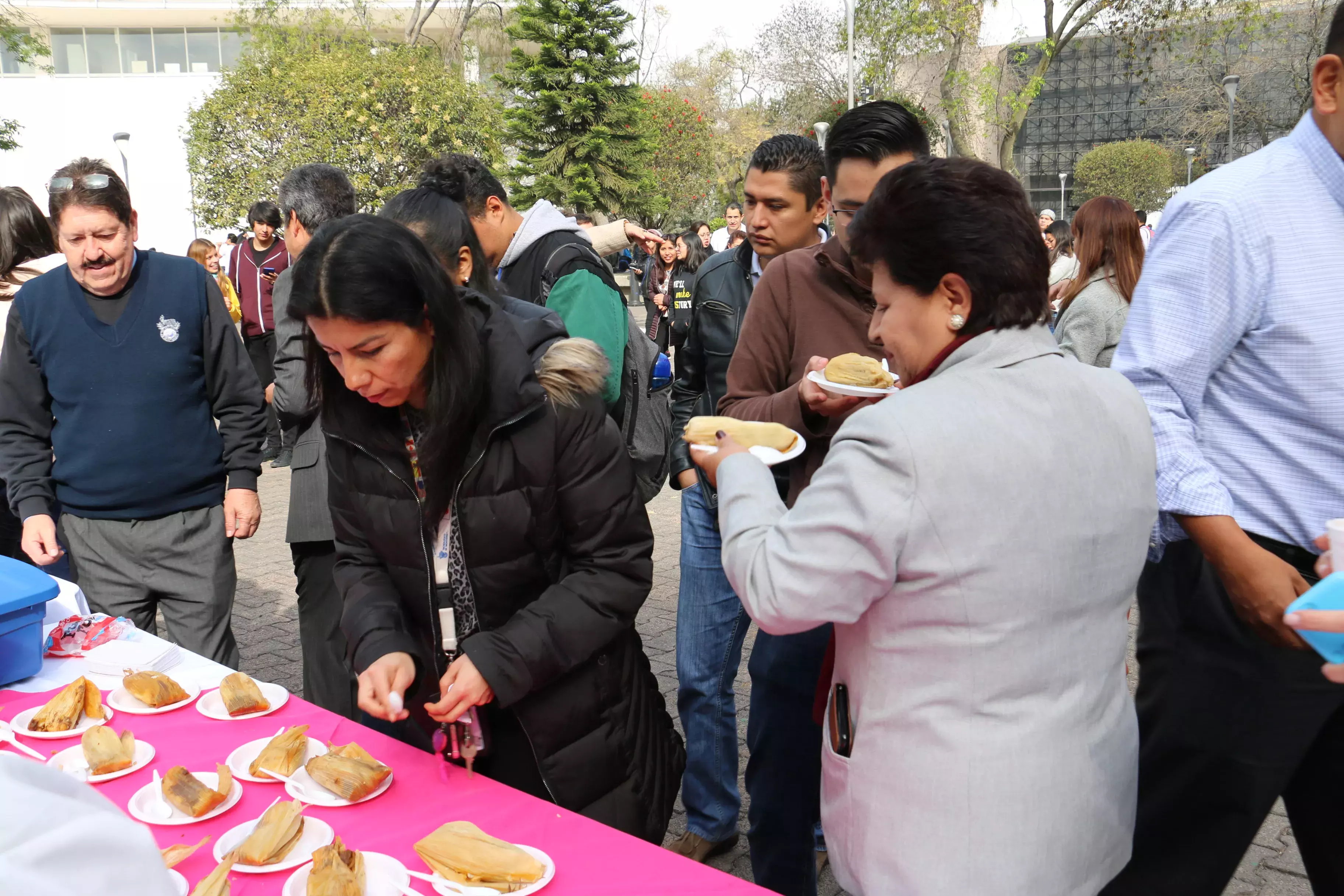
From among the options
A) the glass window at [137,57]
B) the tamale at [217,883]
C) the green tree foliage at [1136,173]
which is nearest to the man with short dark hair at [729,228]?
the tamale at [217,883]

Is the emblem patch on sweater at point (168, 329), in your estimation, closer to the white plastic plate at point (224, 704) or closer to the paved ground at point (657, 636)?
the white plastic plate at point (224, 704)

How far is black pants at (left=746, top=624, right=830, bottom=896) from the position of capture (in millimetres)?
2434

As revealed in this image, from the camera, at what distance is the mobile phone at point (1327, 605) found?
1.45 m

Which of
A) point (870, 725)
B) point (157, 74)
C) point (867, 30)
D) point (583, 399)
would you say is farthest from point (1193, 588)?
point (157, 74)

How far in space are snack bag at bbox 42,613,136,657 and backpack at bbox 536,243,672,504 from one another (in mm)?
1456

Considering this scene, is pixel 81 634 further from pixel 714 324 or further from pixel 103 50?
pixel 103 50

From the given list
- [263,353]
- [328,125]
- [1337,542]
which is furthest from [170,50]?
[1337,542]

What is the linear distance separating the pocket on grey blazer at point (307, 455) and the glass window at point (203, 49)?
43464mm

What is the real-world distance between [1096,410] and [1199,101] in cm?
4621

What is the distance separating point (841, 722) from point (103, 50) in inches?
1882

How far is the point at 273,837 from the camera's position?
60.9 inches

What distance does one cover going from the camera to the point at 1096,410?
1495mm

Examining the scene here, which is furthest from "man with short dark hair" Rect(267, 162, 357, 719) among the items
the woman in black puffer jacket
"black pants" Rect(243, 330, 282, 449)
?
"black pants" Rect(243, 330, 282, 449)

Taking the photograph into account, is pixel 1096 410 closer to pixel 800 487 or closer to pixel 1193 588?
pixel 1193 588
